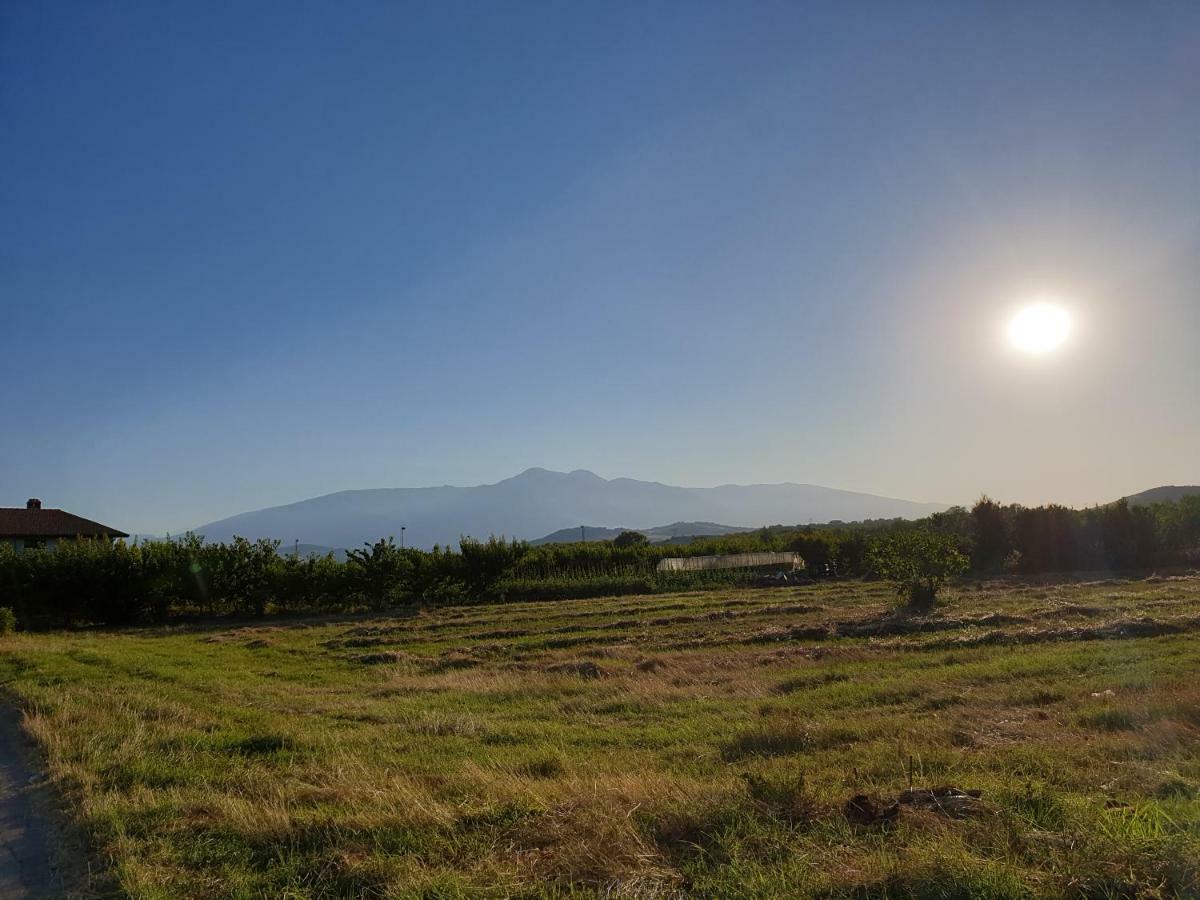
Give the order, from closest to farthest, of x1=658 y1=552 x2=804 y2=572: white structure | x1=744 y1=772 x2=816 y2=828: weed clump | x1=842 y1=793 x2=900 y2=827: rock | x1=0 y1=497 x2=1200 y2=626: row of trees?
x1=842 y1=793 x2=900 y2=827: rock
x1=744 y1=772 x2=816 y2=828: weed clump
x1=0 y1=497 x2=1200 y2=626: row of trees
x1=658 y1=552 x2=804 y2=572: white structure

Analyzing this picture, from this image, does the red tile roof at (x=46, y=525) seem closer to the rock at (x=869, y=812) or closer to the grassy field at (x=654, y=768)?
the grassy field at (x=654, y=768)

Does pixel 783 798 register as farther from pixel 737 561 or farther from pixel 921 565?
pixel 737 561

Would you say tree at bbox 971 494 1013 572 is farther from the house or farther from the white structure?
the house

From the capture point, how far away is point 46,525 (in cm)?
6162

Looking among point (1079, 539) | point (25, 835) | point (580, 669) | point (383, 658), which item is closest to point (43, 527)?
point (383, 658)

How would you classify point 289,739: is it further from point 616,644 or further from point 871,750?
point 616,644

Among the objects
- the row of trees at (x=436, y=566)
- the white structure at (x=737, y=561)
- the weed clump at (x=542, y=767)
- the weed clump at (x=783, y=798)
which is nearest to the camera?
the weed clump at (x=783, y=798)

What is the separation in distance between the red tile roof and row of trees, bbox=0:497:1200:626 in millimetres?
22130

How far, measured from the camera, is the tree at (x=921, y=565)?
27.1 meters

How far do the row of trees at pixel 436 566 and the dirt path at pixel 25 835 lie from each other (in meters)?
32.4

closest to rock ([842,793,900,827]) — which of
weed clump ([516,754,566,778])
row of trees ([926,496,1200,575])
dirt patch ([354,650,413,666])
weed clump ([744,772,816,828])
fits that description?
weed clump ([744,772,816,828])

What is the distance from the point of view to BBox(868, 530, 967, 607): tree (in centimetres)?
2708

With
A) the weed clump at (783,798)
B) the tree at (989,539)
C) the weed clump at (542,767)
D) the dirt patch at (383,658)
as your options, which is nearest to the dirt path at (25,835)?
the weed clump at (542,767)

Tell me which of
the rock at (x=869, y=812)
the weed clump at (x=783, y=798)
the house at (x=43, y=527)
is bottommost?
the weed clump at (x=783, y=798)
